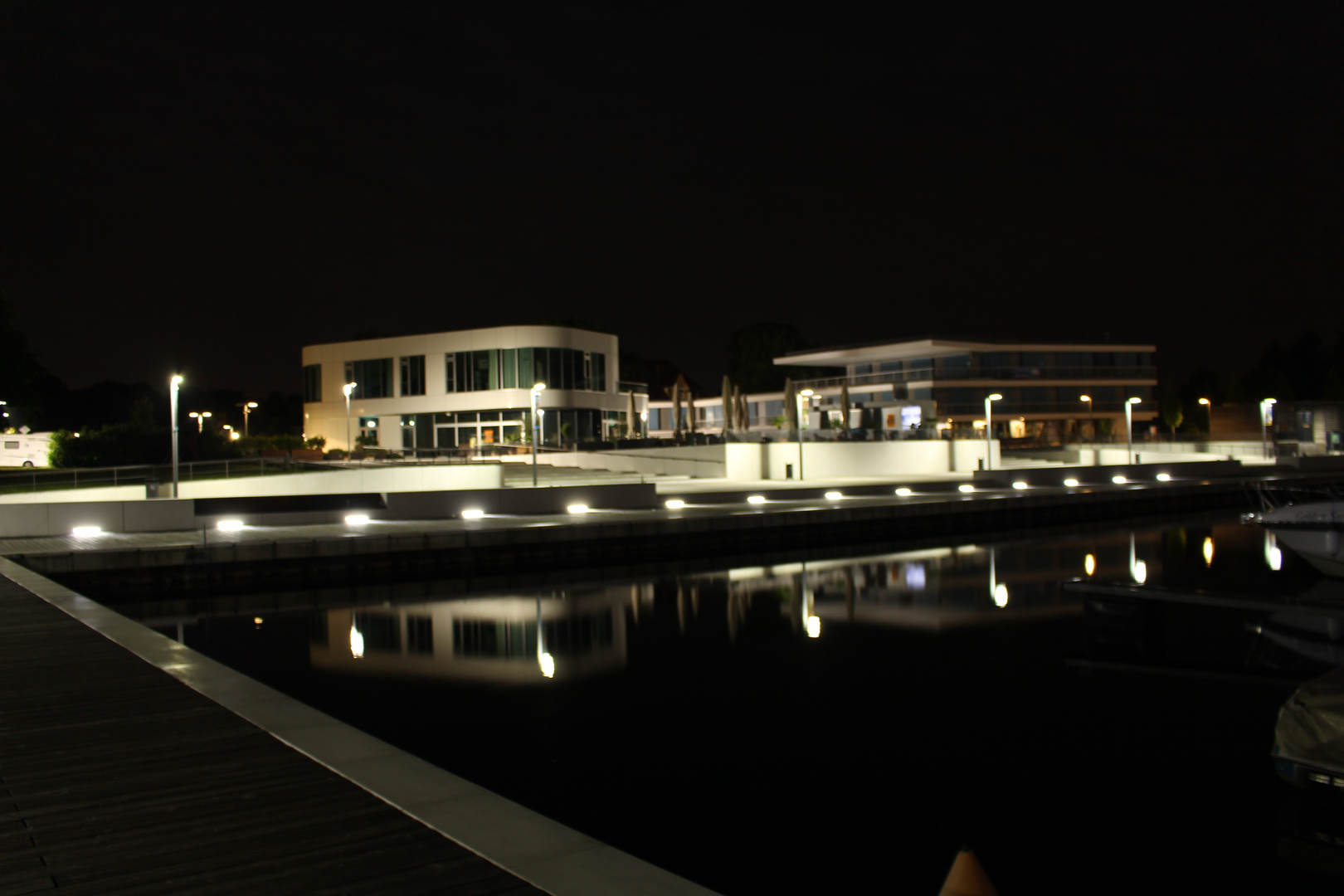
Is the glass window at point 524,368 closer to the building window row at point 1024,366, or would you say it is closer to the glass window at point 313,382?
the glass window at point 313,382

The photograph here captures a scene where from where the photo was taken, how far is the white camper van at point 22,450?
49.4 meters

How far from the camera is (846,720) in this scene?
12492 mm

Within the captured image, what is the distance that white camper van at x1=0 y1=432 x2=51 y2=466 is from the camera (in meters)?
49.4

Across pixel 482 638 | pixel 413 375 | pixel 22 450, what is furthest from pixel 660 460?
pixel 22 450

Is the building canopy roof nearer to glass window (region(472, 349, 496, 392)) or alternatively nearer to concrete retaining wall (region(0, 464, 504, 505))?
glass window (region(472, 349, 496, 392))

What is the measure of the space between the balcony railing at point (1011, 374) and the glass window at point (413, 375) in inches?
989

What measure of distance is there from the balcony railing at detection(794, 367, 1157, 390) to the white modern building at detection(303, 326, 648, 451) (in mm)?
14559

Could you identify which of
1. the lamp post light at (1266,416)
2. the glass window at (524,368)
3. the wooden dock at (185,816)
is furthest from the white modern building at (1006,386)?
the wooden dock at (185,816)

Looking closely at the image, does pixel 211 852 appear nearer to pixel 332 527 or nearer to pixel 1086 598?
pixel 1086 598

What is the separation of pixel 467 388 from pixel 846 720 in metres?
50.6

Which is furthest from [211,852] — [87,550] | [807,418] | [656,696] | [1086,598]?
[807,418]

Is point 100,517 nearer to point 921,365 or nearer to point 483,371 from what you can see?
point 483,371

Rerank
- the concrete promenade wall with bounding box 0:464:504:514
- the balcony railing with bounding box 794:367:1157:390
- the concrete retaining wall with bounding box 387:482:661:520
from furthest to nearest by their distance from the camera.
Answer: the balcony railing with bounding box 794:367:1157:390
the concrete promenade wall with bounding box 0:464:504:514
the concrete retaining wall with bounding box 387:482:661:520

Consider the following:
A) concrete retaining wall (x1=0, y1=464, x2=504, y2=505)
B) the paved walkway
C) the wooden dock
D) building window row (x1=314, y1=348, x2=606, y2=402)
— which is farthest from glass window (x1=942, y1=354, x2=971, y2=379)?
the wooden dock
